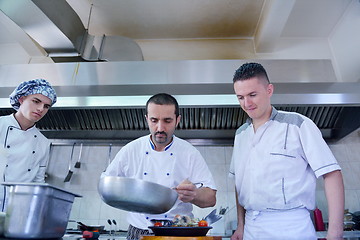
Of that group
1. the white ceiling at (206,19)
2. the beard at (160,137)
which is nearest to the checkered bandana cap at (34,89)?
the beard at (160,137)

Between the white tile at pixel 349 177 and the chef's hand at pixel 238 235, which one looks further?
the white tile at pixel 349 177

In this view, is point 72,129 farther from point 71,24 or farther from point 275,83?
point 275,83

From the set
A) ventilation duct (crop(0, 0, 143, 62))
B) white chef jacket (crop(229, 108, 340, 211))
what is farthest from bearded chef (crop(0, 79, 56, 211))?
white chef jacket (crop(229, 108, 340, 211))

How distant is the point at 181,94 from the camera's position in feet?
6.48

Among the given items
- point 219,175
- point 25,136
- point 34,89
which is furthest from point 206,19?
point 25,136

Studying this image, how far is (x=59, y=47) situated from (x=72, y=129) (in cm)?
84

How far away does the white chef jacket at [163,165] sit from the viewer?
123 centimetres

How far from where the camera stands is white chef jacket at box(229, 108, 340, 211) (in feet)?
3.60

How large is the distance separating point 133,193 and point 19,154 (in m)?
1.15

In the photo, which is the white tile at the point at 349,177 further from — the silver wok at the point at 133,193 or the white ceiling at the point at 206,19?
the silver wok at the point at 133,193

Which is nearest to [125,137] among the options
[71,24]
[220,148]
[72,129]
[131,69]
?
[72,129]

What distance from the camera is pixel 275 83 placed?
A: 82.7 inches

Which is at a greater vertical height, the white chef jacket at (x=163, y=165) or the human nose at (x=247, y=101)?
the human nose at (x=247, y=101)

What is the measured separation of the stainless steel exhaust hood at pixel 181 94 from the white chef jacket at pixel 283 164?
0.73 metres
